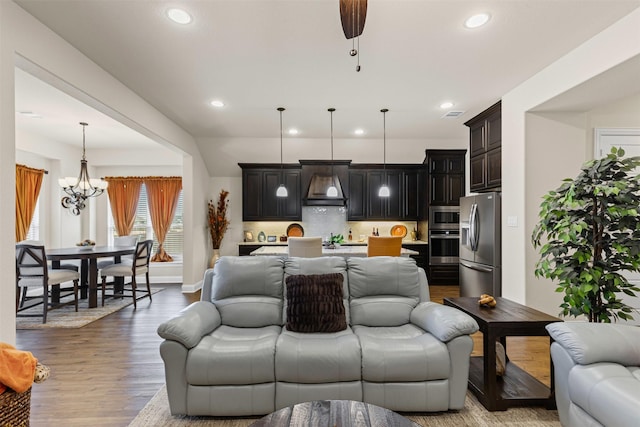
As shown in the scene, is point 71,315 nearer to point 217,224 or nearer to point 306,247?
point 217,224

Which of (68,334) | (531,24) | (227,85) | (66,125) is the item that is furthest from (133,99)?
(531,24)

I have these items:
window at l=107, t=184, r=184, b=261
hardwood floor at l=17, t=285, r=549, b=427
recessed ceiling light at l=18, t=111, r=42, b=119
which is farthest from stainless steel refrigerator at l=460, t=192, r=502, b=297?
recessed ceiling light at l=18, t=111, r=42, b=119

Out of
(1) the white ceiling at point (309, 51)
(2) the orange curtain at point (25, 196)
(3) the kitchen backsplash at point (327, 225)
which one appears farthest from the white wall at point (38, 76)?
(3) the kitchen backsplash at point (327, 225)

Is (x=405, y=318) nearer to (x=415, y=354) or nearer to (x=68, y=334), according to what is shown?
(x=415, y=354)

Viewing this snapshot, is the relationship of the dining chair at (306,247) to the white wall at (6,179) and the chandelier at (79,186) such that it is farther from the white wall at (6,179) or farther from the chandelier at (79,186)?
the chandelier at (79,186)

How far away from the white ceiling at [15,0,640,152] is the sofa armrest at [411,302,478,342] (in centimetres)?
220

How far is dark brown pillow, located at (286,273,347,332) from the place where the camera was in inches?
98.3

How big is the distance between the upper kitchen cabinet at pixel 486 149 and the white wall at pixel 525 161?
20 centimetres

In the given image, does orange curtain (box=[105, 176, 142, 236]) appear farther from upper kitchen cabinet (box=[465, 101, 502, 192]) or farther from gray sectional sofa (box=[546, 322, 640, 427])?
gray sectional sofa (box=[546, 322, 640, 427])

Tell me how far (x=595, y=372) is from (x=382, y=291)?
4.56 feet

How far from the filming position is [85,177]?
5.75 metres

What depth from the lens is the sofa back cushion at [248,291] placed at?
2656mm

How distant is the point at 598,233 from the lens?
2.51 meters

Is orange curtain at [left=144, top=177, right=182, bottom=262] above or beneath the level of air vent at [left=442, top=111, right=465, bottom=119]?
beneath
